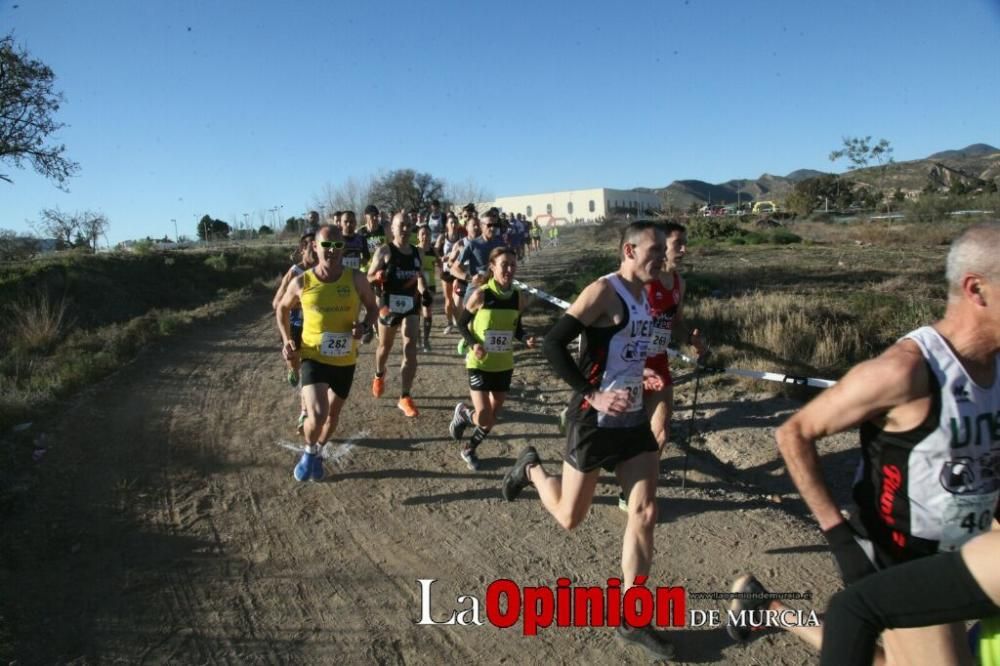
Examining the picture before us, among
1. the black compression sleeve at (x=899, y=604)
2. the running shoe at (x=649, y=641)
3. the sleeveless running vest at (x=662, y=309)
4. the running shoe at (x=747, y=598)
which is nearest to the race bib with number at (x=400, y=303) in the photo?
the sleeveless running vest at (x=662, y=309)

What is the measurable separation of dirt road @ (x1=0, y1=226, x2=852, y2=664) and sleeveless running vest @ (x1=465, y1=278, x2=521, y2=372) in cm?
97

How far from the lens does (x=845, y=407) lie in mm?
2213

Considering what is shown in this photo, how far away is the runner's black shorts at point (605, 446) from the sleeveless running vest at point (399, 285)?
4415 mm

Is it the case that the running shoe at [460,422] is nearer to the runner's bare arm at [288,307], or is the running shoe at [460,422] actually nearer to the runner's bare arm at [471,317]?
the runner's bare arm at [471,317]

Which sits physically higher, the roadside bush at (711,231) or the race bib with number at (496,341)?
the roadside bush at (711,231)

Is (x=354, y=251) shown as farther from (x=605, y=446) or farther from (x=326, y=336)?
(x=605, y=446)

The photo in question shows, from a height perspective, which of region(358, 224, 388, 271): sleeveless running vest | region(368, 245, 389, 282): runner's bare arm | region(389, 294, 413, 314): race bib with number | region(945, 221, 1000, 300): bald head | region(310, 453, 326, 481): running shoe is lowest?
region(310, 453, 326, 481): running shoe

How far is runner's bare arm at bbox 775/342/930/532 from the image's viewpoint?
214 cm

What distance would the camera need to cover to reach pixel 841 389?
7.32ft

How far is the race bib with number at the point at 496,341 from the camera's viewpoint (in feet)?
19.1

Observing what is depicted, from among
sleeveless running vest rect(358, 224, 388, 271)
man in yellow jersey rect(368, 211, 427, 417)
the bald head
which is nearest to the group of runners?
the bald head

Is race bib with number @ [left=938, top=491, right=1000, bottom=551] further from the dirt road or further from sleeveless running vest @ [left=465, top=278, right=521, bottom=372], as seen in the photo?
sleeveless running vest @ [left=465, top=278, right=521, bottom=372]

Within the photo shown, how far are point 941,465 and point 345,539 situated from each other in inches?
150

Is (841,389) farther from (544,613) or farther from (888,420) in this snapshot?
(544,613)
